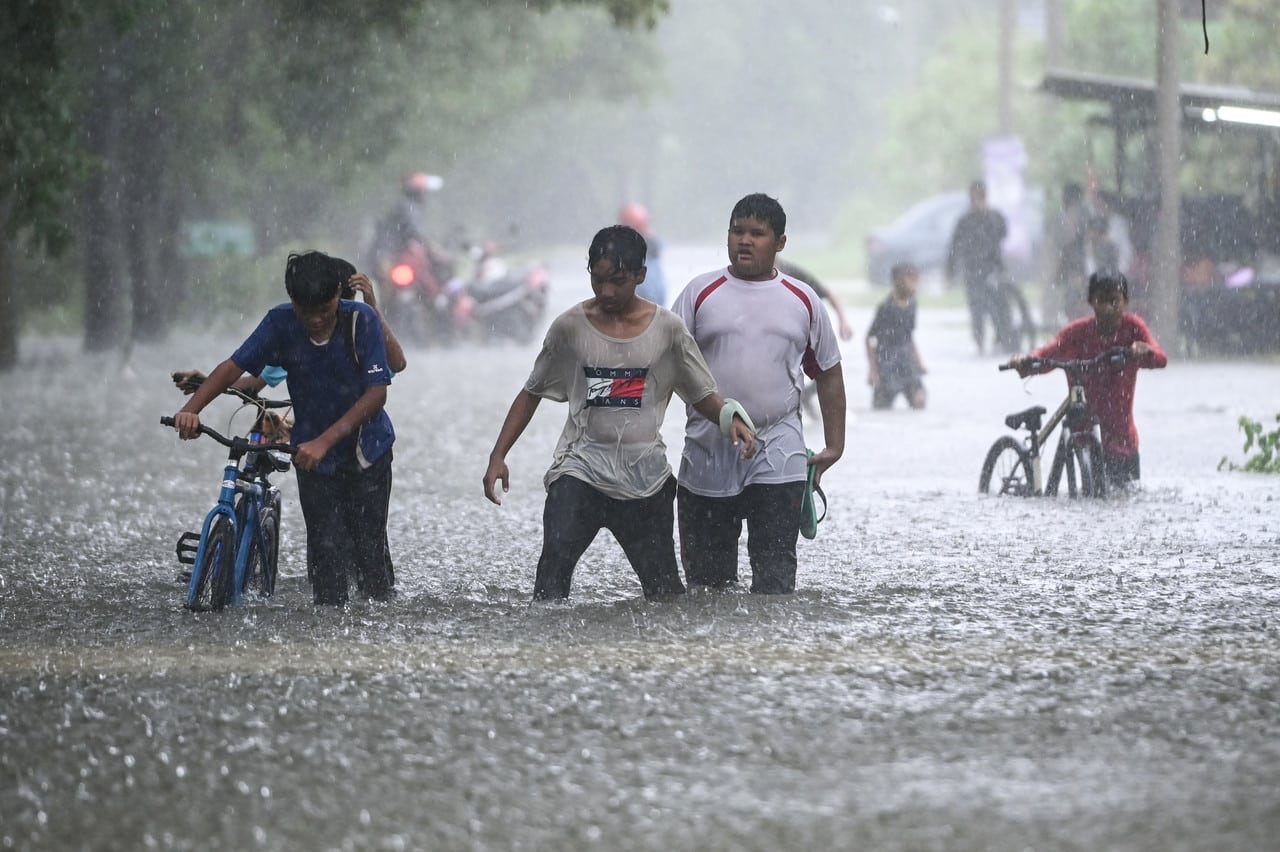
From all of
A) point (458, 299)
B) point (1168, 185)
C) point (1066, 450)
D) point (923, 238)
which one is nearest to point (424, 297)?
point (458, 299)

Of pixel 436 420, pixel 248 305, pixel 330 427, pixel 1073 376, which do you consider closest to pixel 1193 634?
pixel 330 427

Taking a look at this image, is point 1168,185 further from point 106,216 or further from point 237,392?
point 237,392

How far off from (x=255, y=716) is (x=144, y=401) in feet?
48.8

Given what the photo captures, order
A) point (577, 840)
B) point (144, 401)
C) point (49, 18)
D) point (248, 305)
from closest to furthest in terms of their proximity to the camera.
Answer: point (577, 840) < point (49, 18) < point (144, 401) < point (248, 305)

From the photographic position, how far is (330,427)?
25.1 ft

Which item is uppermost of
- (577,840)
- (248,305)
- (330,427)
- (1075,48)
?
(1075,48)

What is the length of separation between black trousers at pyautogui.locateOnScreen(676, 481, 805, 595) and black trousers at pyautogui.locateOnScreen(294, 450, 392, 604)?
1.09m

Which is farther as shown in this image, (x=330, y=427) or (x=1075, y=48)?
(x=1075, y=48)

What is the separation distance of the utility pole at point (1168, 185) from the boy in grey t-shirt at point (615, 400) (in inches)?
619

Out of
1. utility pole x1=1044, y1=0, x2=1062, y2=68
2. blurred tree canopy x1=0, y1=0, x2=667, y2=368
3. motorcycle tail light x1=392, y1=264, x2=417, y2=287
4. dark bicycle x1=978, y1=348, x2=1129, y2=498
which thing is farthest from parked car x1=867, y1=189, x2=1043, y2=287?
dark bicycle x1=978, y1=348, x2=1129, y2=498

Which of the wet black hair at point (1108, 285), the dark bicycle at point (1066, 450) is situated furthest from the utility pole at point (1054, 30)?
the wet black hair at point (1108, 285)

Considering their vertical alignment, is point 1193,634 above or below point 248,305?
below

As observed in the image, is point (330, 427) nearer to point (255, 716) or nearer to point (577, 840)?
point (255, 716)

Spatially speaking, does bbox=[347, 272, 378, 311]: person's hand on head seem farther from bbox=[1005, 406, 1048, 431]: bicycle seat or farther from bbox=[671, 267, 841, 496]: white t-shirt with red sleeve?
bbox=[1005, 406, 1048, 431]: bicycle seat
